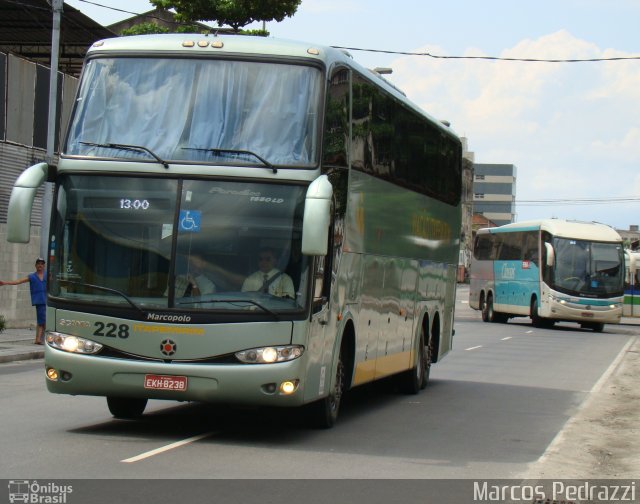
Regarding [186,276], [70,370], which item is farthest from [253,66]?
[70,370]

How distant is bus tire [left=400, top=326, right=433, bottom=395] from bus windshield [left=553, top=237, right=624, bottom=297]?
2502 cm

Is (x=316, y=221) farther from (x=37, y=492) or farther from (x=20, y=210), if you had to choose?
(x=37, y=492)

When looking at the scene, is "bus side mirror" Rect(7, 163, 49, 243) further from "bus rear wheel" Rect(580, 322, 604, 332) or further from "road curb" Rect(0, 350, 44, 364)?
"bus rear wheel" Rect(580, 322, 604, 332)

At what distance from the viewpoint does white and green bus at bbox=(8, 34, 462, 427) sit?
10992 mm

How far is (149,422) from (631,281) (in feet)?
142

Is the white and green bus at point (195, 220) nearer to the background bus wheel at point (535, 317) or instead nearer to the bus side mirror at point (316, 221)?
the bus side mirror at point (316, 221)

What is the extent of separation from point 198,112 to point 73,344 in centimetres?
249

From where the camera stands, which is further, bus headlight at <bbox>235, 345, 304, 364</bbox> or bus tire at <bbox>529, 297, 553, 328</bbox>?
bus tire at <bbox>529, 297, 553, 328</bbox>

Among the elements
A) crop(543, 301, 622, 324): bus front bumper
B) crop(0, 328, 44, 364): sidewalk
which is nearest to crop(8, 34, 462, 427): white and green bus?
crop(0, 328, 44, 364): sidewalk

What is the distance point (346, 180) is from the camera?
489 inches

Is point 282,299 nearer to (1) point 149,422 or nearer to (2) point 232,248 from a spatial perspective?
(2) point 232,248

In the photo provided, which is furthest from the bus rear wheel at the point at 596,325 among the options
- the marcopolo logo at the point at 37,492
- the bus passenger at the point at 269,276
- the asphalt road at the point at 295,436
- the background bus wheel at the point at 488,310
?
the marcopolo logo at the point at 37,492

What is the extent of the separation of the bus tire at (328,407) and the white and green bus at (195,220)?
0.50 metres

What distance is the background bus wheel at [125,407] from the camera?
12.6 m
